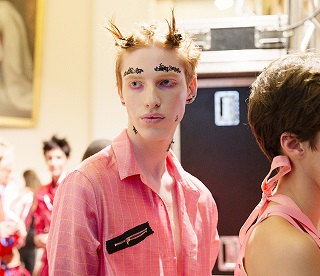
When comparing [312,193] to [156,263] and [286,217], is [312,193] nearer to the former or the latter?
[286,217]

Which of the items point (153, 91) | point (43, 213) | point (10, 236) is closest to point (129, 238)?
point (153, 91)

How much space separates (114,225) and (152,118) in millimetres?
312

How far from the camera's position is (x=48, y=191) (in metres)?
4.48

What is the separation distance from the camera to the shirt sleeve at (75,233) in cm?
168

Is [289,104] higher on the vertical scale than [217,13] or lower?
lower

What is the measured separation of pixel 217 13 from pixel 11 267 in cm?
290

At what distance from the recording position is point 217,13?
565 cm

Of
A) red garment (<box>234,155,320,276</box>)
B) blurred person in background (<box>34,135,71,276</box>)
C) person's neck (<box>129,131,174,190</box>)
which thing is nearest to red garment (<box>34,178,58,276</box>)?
blurred person in background (<box>34,135,71,276</box>)

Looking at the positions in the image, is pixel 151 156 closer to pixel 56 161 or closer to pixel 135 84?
pixel 135 84

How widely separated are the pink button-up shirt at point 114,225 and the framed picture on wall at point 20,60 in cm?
370

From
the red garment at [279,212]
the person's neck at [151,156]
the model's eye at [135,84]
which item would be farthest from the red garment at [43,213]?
the red garment at [279,212]

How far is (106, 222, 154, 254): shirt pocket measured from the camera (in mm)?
1728

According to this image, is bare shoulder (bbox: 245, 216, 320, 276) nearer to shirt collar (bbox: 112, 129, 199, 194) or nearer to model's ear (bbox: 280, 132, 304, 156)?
model's ear (bbox: 280, 132, 304, 156)

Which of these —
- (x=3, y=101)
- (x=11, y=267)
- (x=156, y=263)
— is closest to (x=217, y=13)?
(x=3, y=101)
